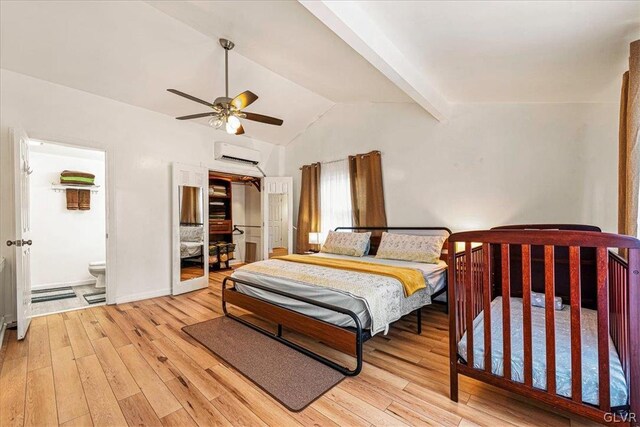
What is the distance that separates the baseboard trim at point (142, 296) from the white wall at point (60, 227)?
5.92ft

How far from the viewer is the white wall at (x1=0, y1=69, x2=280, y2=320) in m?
3.15

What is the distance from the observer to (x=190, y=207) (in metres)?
4.64

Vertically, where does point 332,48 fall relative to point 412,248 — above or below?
above

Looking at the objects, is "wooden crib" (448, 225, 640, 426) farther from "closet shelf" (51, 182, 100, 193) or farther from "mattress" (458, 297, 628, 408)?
"closet shelf" (51, 182, 100, 193)

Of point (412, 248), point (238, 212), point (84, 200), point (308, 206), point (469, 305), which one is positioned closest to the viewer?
point (469, 305)

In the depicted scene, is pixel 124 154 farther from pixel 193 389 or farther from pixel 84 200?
pixel 193 389

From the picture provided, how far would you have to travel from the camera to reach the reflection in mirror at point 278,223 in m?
5.72

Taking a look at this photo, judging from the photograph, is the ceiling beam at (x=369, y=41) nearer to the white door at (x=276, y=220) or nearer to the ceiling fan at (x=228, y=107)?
the ceiling fan at (x=228, y=107)

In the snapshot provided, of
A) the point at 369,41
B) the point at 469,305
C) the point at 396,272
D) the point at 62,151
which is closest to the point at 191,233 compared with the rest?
the point at 62,151

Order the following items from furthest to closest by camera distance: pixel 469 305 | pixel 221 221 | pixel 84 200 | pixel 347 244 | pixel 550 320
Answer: pixel 221 221 → pixel 84 200 → pixel 347 244 → pixel 469 305 → pixel 550 320

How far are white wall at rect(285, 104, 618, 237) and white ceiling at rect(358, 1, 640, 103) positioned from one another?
15.2 inches

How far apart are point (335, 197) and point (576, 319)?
152 inches

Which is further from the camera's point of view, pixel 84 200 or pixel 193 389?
pixel 84 200

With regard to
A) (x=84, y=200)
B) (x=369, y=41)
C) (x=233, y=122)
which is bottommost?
(x=84, y=200)
